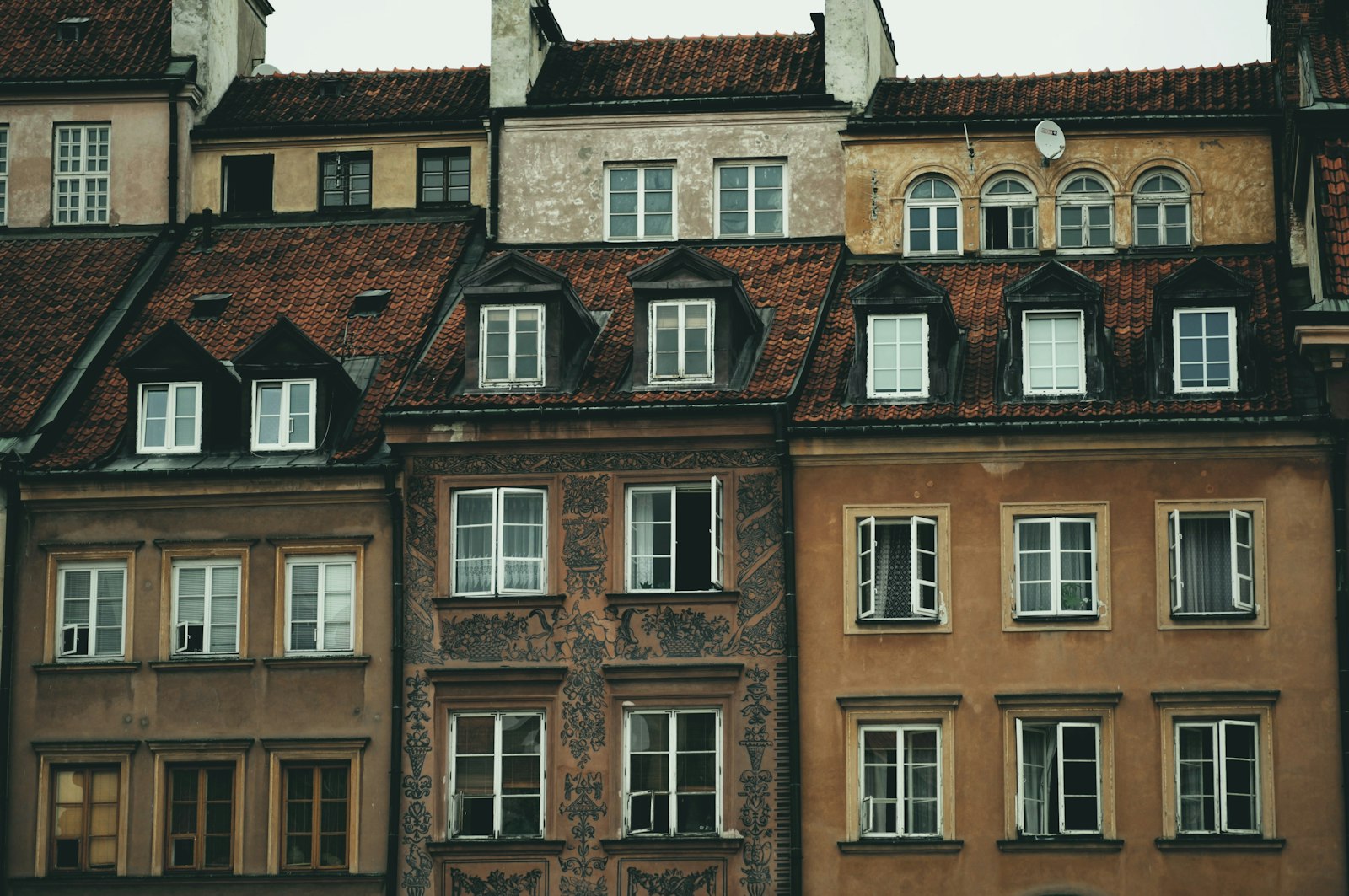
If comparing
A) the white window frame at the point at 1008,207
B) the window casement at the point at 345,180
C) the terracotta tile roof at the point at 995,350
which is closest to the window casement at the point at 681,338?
the terracotta tile roof at the point at 995,350

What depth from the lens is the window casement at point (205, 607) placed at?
4338 centimetres

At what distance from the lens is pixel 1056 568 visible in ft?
137

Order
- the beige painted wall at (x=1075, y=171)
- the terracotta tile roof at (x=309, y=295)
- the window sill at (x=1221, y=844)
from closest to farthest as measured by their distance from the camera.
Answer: the window sill at (x=1221, y=844), the terracotta tile roof at (x=309, y=295), the beige painted wall at (x=1075, y=171)

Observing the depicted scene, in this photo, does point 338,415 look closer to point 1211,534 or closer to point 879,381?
point 879,381

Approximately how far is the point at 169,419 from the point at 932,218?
13.8m

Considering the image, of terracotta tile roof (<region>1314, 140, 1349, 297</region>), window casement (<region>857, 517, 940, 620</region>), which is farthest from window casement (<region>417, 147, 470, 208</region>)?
terracotta tile roof (<region>1314, 140, 1349, 297</region>)

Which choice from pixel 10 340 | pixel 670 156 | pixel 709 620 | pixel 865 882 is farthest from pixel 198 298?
pixel 865 882

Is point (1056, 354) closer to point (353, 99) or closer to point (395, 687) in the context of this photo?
point (395, 687)

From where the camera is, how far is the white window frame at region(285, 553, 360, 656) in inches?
1690

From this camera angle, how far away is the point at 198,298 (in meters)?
47.9

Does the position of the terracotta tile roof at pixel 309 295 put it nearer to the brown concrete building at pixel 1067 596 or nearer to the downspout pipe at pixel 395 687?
the downspout pipe at pixel 395 687

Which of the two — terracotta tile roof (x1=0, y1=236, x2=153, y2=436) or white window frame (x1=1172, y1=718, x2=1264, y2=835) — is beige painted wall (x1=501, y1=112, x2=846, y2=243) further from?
white window frame (x1=1172, y1=718, x2=1264, y2=835)

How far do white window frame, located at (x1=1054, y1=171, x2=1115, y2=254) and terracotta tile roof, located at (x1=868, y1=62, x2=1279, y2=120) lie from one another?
115 cm

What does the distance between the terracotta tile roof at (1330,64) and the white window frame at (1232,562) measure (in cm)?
710
